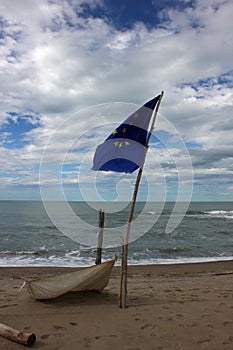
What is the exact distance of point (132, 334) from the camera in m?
4.69

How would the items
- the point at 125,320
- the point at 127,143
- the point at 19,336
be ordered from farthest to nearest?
the point at 127,143
the point at 125,320
the point at 19,336

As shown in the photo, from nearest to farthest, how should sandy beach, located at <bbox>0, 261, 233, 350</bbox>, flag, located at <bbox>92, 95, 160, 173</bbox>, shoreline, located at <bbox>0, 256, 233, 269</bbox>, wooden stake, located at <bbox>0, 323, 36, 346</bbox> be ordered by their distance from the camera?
wooden stake, located at <bbox>0, 323, 36, 346</bbox>, sandy beach, located at <bbox>0, 261, 233, 350</bbox>, flag, located at <bbox>92, 95, 160, 173</bbox>, shoreline, located at <bbox>0, 256, 233, 269</bbox>

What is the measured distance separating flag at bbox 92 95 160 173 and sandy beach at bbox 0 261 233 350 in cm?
268

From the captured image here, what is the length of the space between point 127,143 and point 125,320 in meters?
3.18

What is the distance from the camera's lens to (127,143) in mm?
5879

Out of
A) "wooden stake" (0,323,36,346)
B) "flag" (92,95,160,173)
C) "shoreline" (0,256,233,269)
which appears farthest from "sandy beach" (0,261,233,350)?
"shoreline" (0,256,233,269)

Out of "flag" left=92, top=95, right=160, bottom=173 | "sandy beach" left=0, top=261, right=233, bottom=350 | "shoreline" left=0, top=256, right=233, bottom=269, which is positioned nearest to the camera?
"sandy beach" left=0, top=261, right=233, bottom=350

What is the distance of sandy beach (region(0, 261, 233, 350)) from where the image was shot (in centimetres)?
442

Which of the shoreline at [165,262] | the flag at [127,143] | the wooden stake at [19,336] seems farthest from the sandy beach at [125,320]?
the shoreline at [165,262]

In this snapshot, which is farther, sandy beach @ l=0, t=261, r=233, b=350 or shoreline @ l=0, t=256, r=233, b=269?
shoreline @ l=0, t=256, r=233, b=269

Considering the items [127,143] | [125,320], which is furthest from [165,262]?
[127,143]

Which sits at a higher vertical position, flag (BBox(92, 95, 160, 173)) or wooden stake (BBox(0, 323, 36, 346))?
flag (BBox(92, 95, 160, 173))

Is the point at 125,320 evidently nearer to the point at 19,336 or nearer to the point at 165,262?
the point at 19,336

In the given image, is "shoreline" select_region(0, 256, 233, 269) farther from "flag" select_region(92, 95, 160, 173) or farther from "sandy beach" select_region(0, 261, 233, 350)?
"flag" select_region(92, 95, 160, 173)
